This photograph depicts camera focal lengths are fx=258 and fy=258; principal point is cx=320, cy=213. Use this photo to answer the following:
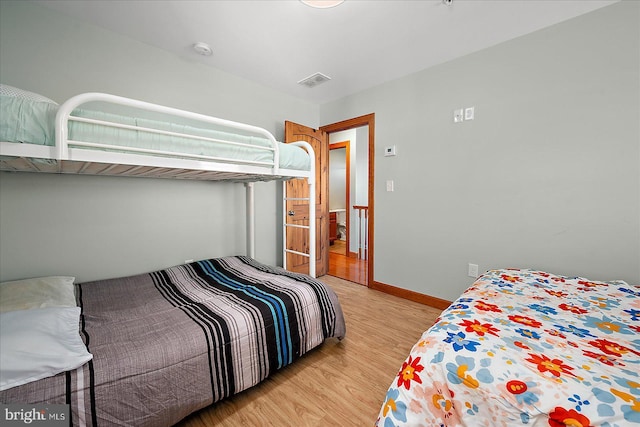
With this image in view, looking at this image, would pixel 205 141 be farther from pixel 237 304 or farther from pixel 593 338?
pixel 593 338

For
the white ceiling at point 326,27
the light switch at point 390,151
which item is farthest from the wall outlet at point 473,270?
the white ceiling at point 326,27

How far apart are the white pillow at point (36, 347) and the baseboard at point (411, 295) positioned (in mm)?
2515

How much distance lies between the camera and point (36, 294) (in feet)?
4.59

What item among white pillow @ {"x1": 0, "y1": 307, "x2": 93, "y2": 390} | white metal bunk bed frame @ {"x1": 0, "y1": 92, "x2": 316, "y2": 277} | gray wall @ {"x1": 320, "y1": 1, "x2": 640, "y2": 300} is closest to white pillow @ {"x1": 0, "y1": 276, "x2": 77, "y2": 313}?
white pillow @ {"x1": 0, "y1": 307, "x2": 93, "y2": 390}

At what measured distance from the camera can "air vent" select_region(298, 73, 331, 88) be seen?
268 centimetres

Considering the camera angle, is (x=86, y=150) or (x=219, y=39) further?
(x=219, y=39)

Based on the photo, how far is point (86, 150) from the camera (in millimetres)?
1170

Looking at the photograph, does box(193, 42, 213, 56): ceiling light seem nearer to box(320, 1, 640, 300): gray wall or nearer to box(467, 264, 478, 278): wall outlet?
box(320, 1, 640, 300): gray wall

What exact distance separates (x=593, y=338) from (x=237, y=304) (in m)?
1.56

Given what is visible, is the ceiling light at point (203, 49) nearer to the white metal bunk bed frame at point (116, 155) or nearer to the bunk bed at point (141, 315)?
the bunk bed at point (141, 315)

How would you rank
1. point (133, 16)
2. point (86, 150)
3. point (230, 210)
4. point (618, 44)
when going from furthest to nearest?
point (230, 210) < point (133, 16) < point (618, 44) < point (86, 150)

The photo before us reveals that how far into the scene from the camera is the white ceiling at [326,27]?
5.62 ft

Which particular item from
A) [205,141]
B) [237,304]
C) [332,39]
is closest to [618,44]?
[332,39]

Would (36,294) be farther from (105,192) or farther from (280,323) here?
(280,323)
